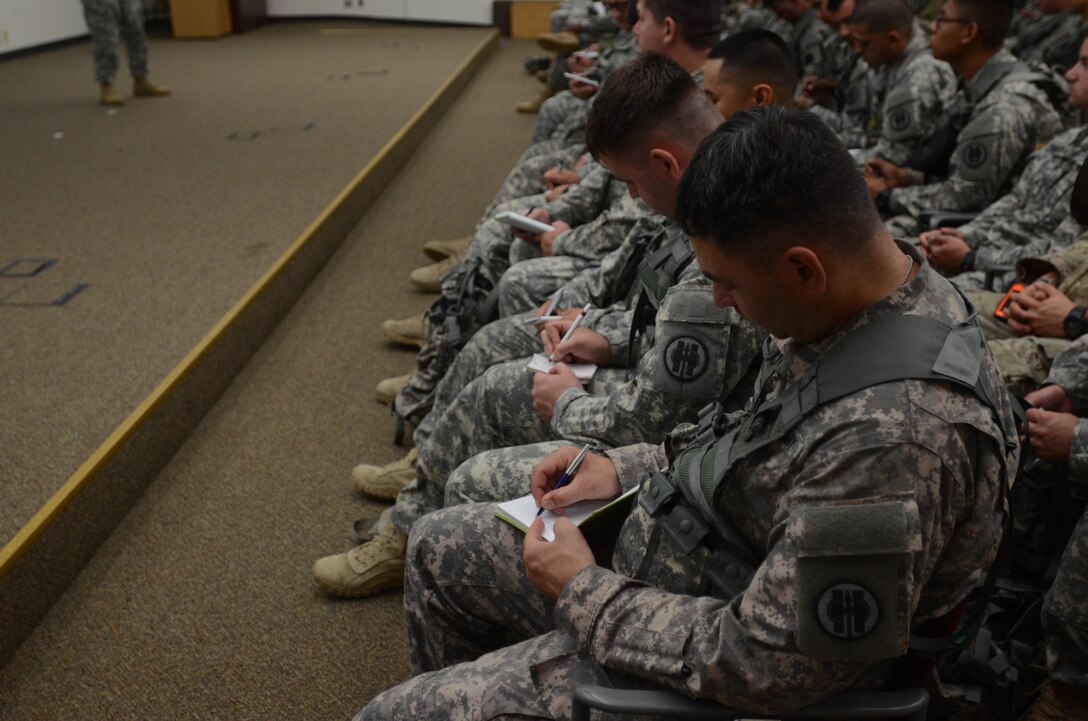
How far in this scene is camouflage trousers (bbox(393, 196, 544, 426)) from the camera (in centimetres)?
269

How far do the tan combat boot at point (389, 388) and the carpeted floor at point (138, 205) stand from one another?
59 centimetres

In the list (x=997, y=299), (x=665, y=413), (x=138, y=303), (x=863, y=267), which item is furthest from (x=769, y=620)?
(x=138, y=303)

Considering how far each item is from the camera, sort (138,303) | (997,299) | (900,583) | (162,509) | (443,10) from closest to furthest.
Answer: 1. (900,583)
2. (997,299)
3. (162,509)
4. (138,303)
5. (443,10)

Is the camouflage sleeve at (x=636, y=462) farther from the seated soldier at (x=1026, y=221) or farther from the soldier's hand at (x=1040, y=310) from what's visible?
the seated soldier at (x=1026, y=221)

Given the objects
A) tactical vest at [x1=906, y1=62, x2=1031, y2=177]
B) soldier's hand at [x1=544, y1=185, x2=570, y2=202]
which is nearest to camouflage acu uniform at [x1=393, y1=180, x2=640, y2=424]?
soldier's hand at [x1=544, y1=185, x2=570, y2=202]

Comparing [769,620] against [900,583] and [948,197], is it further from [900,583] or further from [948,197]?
[948,197]

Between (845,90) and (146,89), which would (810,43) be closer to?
(845,90)

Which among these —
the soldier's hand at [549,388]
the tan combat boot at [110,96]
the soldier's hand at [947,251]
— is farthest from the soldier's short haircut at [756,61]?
the tan combat boot at [110,96]

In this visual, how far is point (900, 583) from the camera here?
961mm

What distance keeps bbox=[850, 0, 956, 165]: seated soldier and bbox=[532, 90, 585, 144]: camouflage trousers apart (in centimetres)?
160

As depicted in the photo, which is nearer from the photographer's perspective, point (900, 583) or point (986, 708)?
point (900, 583)

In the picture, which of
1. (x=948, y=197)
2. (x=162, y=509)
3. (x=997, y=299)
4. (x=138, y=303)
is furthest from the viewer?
(x=138, y=303)

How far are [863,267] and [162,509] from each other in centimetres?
191

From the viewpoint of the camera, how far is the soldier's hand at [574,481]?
1.42 m
